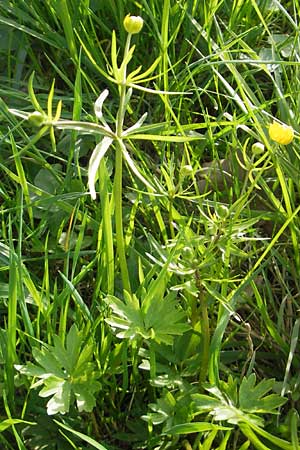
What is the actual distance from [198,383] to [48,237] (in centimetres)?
48

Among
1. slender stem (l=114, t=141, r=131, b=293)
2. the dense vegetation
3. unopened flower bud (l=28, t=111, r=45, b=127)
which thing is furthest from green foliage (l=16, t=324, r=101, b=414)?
unopened flower bud (l=28, t=111, r=45, b=127)

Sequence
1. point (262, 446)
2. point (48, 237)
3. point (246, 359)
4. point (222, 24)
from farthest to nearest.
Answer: point (222, 24)
point (48, 237)
point (246, 359)
point (262, 446)

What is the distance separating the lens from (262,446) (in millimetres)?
1274

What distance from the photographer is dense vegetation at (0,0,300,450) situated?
130 centimetres

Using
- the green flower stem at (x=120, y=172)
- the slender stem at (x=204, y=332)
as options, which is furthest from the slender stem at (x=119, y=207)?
the slender stem at (x=204, y=332)

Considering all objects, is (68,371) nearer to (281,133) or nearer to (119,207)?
(119,207)

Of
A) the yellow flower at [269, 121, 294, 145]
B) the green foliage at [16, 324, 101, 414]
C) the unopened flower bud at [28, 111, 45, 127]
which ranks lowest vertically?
the green foliage at [16, 324, 101, 414]

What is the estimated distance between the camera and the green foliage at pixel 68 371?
1.27 m

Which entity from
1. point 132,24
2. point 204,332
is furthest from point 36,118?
point 204,332

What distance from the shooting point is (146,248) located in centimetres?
160

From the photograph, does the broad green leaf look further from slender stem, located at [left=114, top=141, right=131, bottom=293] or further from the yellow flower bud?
the yellow flower bud

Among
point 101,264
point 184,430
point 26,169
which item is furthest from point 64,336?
point 26,169

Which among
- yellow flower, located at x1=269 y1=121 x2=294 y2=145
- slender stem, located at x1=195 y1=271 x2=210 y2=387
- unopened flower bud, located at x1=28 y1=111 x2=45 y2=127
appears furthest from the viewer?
slender stem, located at x1=195 y1=271 x2=210 y2=387

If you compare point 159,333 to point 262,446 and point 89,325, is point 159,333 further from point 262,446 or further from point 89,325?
point 262,446
